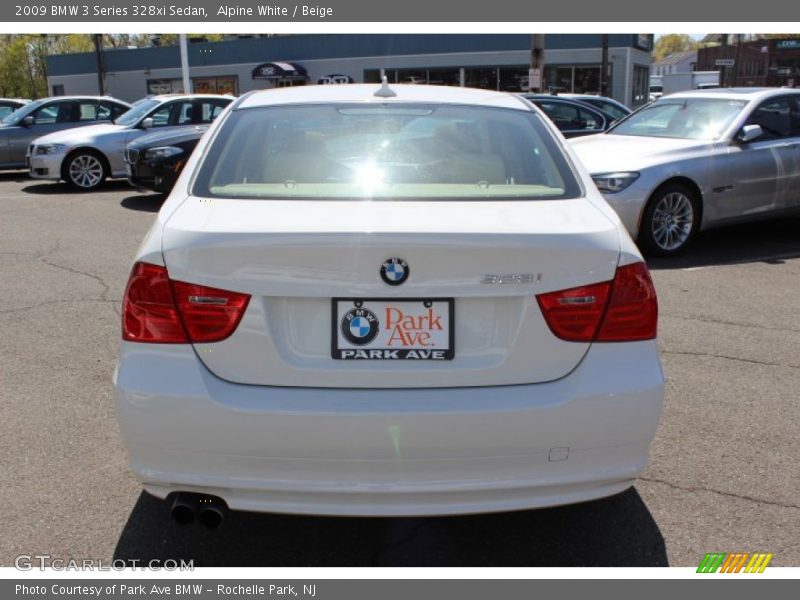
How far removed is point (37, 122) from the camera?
15477mm

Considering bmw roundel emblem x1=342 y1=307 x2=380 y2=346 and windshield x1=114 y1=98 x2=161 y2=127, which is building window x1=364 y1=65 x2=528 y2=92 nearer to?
windshield x1=114 y1=98 x2=161 y2=127

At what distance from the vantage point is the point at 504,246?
252cm

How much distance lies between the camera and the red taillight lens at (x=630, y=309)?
8.65 ft

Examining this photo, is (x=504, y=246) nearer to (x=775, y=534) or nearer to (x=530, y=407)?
(x=530, y=407)

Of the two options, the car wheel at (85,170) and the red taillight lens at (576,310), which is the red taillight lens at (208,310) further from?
the car wheel at (85,170)

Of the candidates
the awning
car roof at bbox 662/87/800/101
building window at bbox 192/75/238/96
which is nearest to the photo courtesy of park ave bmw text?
car roof at bbox 662/87/800/101

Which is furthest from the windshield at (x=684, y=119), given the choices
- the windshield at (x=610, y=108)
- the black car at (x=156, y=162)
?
the black car at (x=156, y=162)

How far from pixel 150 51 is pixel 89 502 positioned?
48.5 metres

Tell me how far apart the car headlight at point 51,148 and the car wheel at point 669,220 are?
10021mm

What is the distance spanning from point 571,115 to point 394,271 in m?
11.4

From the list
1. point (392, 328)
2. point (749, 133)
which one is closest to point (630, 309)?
point (392, 328)

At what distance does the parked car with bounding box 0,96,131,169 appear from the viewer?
15328 mm

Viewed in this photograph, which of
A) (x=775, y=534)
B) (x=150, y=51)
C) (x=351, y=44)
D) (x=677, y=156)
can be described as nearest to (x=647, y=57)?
(x=351, y=44)

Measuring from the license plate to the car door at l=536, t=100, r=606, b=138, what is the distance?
11.1 m
